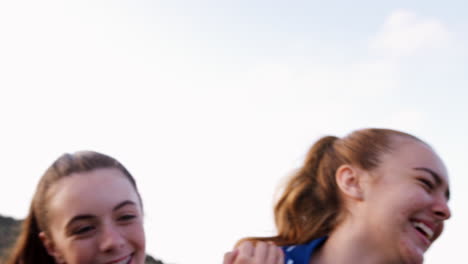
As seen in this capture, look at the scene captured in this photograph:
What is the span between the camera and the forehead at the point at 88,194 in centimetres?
246

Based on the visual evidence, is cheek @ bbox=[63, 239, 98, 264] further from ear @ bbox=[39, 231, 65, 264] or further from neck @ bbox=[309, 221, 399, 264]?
neck @ bbox=[309, 221, 399, 264]

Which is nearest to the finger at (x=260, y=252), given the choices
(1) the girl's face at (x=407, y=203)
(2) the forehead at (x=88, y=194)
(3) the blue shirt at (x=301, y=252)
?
(3) the blue shirt at (x=301, y=252)

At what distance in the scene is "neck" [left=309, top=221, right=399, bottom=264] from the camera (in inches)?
116

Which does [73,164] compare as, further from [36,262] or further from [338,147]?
[338,147]

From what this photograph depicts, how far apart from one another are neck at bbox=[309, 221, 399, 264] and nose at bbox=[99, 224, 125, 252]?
1.21 metres

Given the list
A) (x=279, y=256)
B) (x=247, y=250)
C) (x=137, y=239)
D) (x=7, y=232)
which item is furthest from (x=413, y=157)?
(x=7, y=232)

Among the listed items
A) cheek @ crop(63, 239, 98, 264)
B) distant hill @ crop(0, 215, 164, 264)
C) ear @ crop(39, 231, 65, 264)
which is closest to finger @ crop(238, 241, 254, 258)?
cheek @ crop(63, 239, 98, 264)

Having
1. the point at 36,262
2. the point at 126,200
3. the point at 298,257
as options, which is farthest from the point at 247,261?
the point at 36,262

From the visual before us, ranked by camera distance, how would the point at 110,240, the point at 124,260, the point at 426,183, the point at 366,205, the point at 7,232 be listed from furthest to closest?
1. the point at 7,232
2. the point at 366,205
3. the point at 426,183
4. the point at 124,260
5. the point at 110,240

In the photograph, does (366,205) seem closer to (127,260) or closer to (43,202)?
(127,260)

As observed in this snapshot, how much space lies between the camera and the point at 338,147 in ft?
11.4

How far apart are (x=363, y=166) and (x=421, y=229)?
19.2 inches

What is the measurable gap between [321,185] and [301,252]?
53cm

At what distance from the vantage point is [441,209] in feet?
9.46
